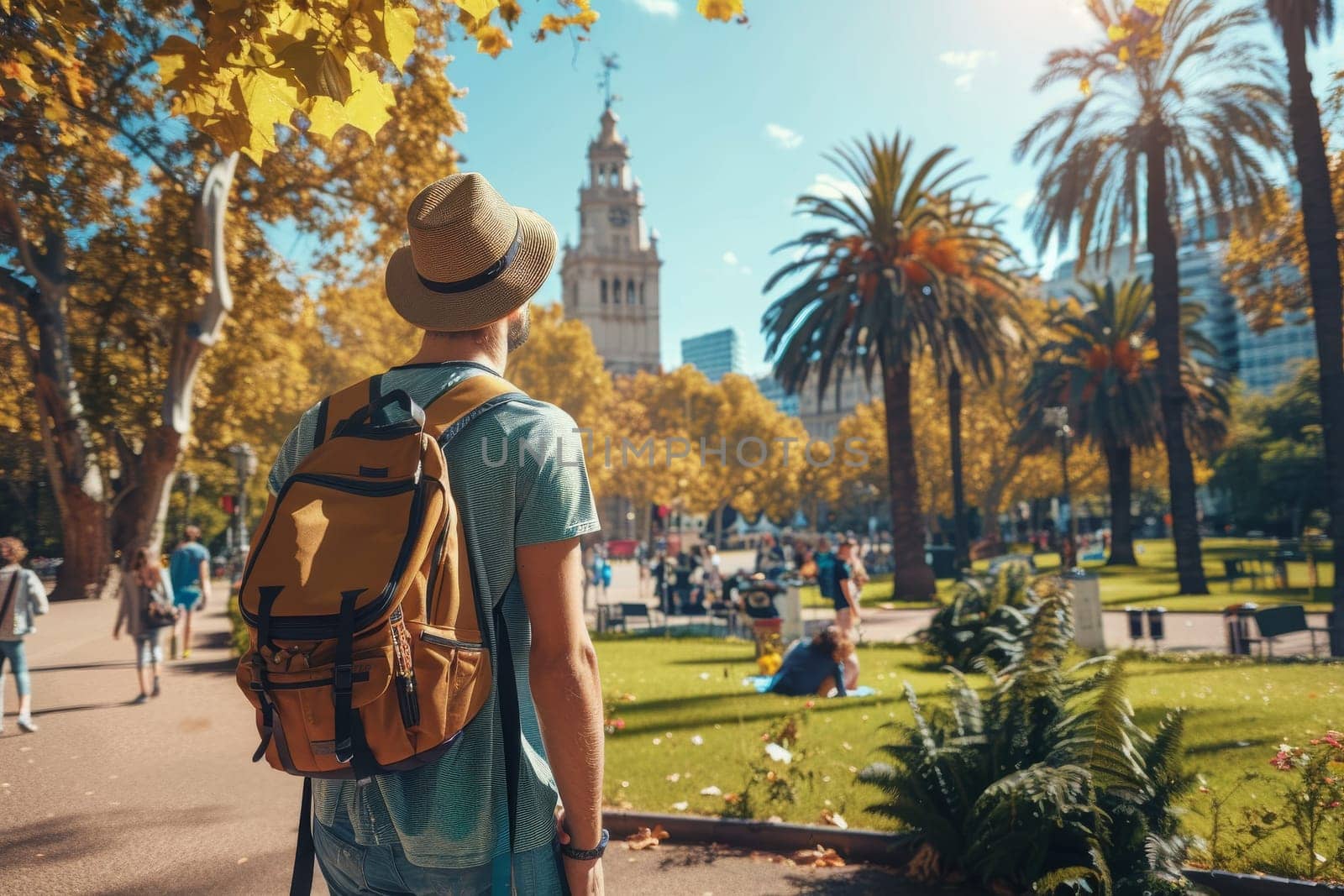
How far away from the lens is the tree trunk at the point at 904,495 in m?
22.4

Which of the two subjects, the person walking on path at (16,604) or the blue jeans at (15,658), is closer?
the blue jeans at (15,658)

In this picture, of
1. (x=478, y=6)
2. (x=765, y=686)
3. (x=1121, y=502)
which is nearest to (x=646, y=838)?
(x=478, y=6)

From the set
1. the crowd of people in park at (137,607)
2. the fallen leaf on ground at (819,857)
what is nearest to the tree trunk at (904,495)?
the crowd of people in park at (137,607)

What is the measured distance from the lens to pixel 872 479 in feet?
199

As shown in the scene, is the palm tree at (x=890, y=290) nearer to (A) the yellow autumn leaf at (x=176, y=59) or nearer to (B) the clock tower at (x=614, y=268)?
(A) the yellow autumn leaf at (x=176, y=59)

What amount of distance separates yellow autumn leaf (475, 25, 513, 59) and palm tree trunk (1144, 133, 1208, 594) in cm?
1883

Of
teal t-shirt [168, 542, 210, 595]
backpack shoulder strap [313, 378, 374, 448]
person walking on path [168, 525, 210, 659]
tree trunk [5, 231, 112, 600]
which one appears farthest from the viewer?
teal t-shirt [168, 542, 210, 595]

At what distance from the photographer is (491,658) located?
1.58 metres

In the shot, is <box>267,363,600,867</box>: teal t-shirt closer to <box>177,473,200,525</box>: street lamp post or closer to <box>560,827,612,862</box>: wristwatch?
<box>560,827,612,862</box>: wristwatch

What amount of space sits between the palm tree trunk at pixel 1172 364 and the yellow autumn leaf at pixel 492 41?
1883cm

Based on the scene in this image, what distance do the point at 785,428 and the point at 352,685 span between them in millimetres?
65761

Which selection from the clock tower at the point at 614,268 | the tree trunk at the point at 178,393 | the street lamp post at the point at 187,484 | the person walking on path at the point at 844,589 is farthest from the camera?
the clock tower at the point at 614,268

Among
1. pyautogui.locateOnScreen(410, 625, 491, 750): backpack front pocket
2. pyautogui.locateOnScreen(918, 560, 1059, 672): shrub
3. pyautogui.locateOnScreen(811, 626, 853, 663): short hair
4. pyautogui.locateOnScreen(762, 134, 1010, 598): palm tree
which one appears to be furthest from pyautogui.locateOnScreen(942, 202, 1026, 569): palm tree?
pyautogui.locateOnScreen(410, 625, 491, 750): backpack front pocket

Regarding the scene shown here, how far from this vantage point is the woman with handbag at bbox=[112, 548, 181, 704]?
923 cm
